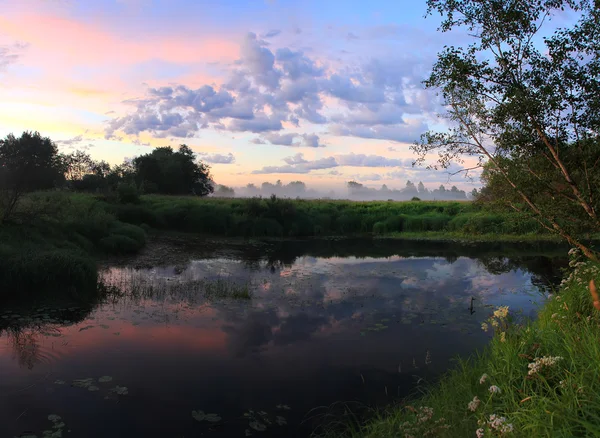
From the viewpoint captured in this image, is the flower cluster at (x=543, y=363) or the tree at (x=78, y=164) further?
the tree at (x=78, y=164)

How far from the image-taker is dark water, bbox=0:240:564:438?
6.61 m

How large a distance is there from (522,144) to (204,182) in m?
53.4

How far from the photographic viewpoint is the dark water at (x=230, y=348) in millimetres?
6609

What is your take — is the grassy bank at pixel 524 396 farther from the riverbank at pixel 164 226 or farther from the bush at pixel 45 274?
the bush at pixel 45 274

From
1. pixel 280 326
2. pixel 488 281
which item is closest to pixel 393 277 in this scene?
pixel 488 281

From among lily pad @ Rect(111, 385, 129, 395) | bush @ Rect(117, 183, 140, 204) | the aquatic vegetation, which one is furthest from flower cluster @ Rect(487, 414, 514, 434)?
bush @ Rect(117, 183, 140, 204)

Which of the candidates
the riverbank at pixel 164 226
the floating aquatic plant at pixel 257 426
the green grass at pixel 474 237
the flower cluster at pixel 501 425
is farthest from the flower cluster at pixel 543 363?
the green grass at pixel 474 237

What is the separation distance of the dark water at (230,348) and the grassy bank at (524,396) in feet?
4.91

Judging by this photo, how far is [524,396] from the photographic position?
14.4 feet

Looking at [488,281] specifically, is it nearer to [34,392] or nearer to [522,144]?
[522,144]

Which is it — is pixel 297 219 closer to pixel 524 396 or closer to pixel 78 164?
pixel 524 396

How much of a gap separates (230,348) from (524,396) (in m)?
6.31

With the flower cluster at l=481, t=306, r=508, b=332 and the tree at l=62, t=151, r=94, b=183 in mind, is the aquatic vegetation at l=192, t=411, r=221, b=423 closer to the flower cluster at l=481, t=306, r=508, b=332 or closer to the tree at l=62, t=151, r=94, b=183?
the flower cluster at l=481, t=306, r=508, b=332

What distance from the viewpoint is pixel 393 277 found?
57.5ft
